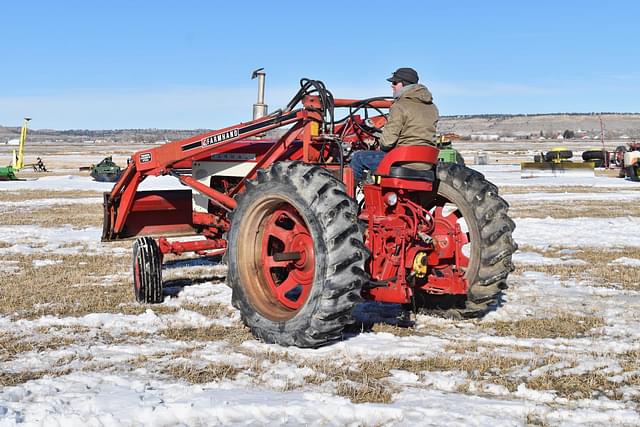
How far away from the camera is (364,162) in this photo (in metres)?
6.99

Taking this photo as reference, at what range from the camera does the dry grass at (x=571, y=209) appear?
703 inches

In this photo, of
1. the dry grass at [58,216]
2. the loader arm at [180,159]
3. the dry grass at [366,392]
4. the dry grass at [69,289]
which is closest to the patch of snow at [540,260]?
the loader arm at [180,159]

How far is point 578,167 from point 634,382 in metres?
33.8

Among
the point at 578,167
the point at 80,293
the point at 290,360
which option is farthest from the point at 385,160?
the point at 578,167

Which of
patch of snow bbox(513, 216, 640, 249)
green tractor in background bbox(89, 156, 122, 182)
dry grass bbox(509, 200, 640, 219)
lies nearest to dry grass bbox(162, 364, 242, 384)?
patch of snow bbox(513, 216, 640, 249)

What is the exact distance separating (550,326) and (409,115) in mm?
2509

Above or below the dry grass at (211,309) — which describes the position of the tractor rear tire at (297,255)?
above

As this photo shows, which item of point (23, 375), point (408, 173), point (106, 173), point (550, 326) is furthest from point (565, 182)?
point (23, 375)

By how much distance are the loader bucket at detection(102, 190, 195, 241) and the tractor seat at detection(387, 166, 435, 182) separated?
414cm

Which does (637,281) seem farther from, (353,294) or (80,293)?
(80,293)

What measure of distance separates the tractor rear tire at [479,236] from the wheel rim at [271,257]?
1.36 metres

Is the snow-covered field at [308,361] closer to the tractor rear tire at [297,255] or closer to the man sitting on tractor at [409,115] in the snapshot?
the tractor rear tire at [297,255]

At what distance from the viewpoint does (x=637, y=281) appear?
9375mm

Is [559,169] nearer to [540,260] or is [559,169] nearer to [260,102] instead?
[540,260]
